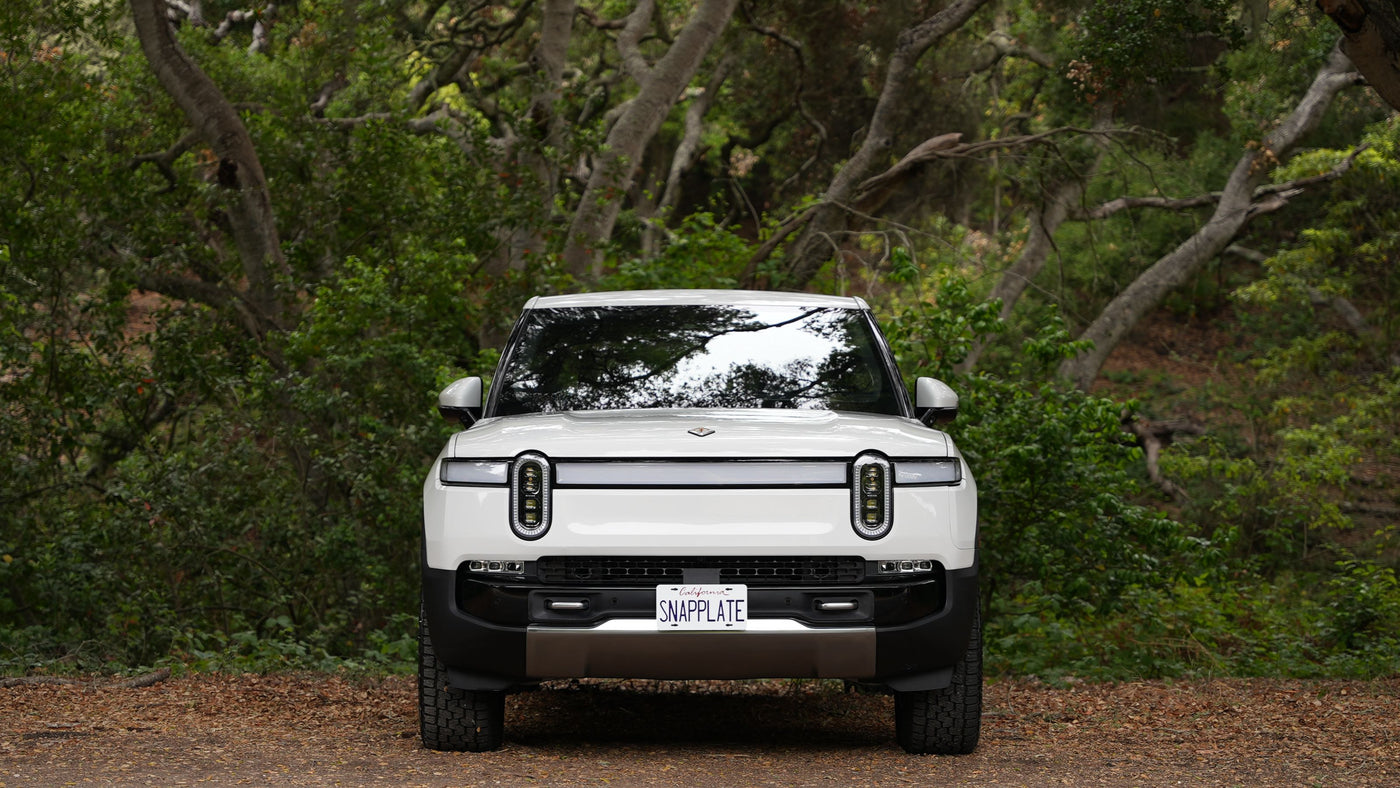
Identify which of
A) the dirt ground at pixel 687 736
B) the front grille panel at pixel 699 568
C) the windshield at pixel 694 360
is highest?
the windshield at pixel 694 360

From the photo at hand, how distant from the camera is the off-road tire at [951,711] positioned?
5352mm

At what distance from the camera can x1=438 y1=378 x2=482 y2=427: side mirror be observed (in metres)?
5.90

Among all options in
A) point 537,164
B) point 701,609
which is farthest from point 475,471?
point 537,164

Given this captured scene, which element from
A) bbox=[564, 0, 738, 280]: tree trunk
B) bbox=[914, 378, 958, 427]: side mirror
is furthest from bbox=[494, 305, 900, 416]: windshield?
bbox=[564, 0, 738, 280]: tree trunk

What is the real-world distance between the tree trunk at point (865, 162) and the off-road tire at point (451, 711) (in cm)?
864

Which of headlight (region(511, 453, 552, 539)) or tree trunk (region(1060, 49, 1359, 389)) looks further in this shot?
tree trunk (region(1060, 49, 1359, 389))

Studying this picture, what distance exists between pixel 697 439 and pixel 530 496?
605 mm

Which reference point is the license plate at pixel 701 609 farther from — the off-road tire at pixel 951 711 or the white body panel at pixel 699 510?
the off-road tire at pixel 951 711

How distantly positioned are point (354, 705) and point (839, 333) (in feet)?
9.64

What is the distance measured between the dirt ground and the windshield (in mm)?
1379

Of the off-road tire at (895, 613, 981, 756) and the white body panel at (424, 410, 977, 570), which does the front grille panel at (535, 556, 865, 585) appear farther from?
the off-road tire at (895, 613, 981, 756)

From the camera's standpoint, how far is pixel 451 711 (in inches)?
211

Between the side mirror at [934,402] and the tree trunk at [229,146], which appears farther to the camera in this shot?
the tree trunk at [229,146]

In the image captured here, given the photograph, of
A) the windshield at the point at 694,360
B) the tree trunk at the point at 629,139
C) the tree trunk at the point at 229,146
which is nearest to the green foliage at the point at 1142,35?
the tree trunk at the point at 629,139
